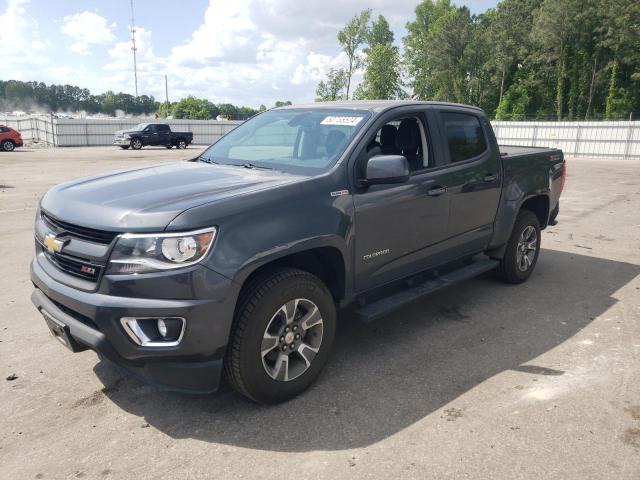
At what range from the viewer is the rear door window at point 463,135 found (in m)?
4.41

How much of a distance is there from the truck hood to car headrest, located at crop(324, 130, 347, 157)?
1.28 feet

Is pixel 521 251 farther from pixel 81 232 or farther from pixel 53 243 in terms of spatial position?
pixel 53 243

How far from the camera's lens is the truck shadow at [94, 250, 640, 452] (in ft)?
9.62

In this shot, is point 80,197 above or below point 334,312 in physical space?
above

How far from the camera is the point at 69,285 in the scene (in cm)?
286

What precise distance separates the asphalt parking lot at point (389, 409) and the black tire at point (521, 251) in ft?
1.78

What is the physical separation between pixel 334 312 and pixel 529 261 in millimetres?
3191

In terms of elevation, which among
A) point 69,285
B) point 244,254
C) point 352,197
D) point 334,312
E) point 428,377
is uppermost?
point 352,197

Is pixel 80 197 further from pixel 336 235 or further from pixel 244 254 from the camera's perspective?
pixel 336 235

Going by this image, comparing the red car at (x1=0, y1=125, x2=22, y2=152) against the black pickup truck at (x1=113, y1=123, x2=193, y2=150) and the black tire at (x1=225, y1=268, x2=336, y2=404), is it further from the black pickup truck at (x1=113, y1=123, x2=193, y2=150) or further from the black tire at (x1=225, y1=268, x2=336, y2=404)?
the black tire at (x1=225, y1=268, x2=336, y2=404)

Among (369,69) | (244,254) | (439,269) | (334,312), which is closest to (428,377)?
(334,312)

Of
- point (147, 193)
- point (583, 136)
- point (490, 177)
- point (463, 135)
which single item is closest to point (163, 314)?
point (147, 193)

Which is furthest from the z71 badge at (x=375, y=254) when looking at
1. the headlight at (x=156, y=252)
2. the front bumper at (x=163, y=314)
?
the headlight at (x=156, y=252)

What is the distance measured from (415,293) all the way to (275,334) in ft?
4.66
